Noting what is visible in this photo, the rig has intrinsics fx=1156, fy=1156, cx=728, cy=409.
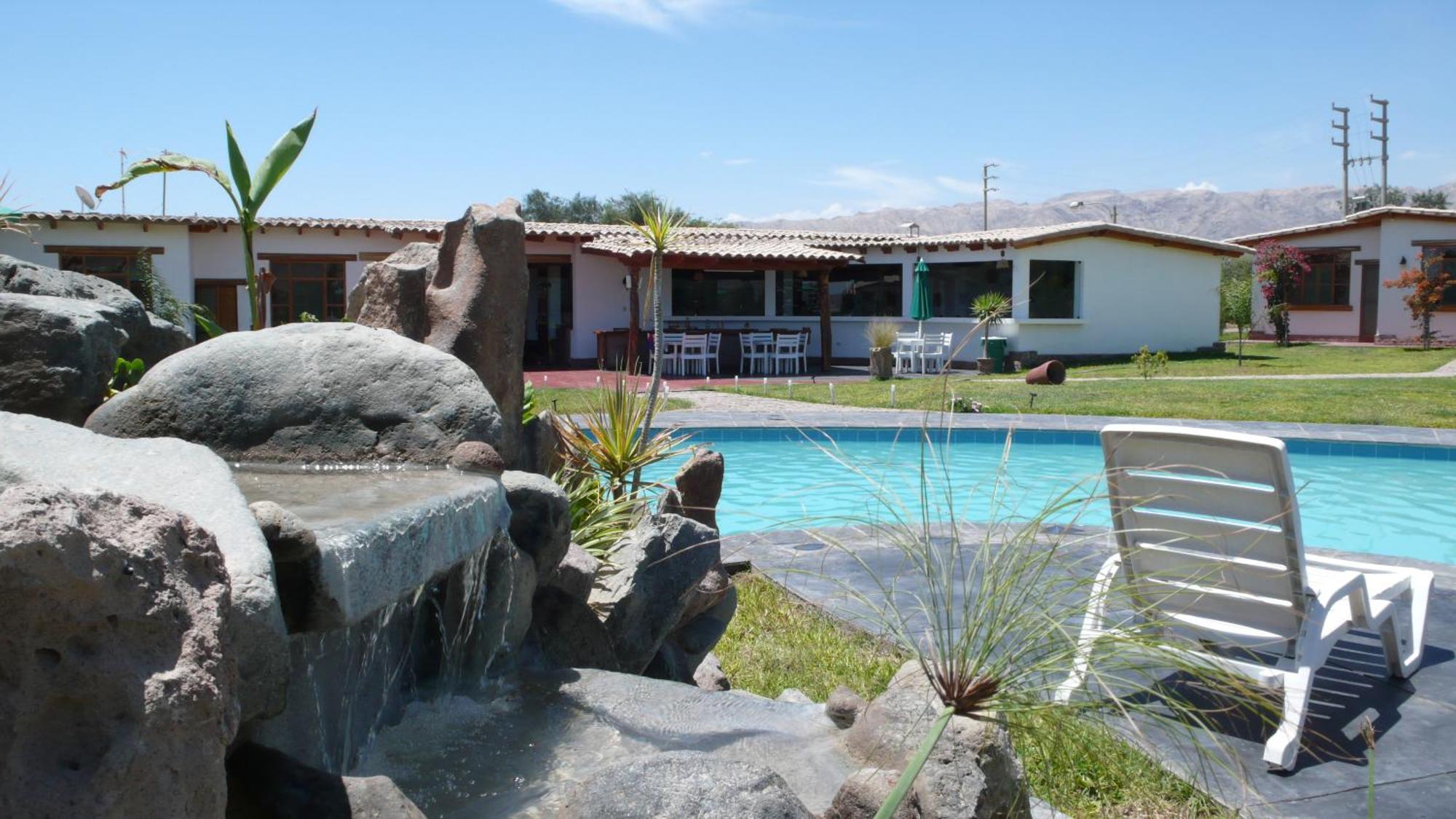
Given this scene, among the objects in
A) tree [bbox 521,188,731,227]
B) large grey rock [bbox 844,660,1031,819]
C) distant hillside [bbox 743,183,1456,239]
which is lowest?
large grey rock [bbox 844,660,1031,819]

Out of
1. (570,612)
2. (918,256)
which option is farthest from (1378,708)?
(918,256)

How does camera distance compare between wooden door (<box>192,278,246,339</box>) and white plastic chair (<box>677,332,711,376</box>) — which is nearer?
white plastic chair (<box>677,332,711,376</box>)

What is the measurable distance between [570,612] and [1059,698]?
2.37m

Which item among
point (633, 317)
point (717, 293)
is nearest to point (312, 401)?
point (633, 317)

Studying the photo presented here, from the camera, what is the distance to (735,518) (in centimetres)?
1045

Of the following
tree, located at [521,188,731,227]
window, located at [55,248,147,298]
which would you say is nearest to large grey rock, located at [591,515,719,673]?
window, located at [55,248,147,298]

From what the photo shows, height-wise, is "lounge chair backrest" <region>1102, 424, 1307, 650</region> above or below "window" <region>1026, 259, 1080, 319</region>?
below

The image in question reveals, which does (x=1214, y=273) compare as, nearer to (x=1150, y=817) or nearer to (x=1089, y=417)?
(x=1089, y=417)

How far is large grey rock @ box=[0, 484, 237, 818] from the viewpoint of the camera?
1669 mm

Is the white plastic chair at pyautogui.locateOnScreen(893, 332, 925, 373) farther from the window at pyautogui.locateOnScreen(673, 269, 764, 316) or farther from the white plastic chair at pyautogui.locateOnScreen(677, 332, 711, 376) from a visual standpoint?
the window at pyautogui.locateOnScreen(673, 269, 764, 316)

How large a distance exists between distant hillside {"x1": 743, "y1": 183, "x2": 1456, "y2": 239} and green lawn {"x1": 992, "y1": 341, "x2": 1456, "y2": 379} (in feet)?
334

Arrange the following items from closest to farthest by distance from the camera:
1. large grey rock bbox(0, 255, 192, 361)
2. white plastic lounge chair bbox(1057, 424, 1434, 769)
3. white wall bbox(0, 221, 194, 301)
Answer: white plastic lounge chair bbox(1057, 424, 1434, 769)
large grey rock bbox(0, 255, 192, 361)
white wall bbox(0, 221, 194, 301)

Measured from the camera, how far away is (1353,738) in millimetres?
4133

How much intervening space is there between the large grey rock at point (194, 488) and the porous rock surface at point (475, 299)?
2.71 meters
